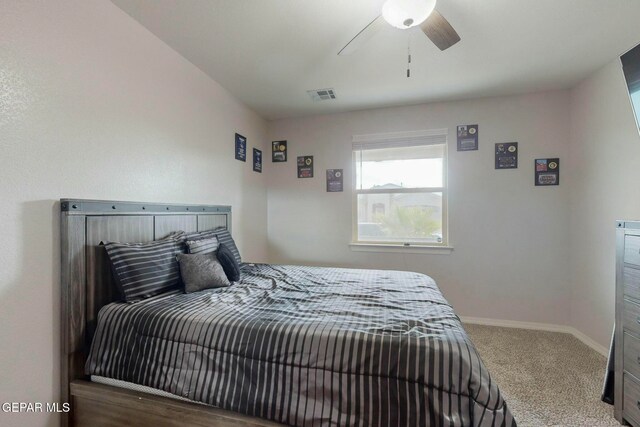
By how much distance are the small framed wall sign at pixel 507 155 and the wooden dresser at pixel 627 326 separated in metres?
1.46

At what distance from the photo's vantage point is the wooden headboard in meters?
1.45

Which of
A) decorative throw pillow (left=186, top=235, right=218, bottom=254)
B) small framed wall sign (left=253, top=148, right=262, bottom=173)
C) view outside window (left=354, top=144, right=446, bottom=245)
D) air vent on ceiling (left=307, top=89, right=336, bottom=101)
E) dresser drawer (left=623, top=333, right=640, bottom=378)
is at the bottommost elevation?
dresser drawer (left=623, top=333, right=640, bottom=378)

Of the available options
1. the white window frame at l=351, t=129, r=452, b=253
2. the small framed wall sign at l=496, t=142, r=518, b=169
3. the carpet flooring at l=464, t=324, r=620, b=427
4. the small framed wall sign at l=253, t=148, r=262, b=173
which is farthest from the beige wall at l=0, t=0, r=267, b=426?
the small framed wall sign at l=496, t=142, r=518, b=169

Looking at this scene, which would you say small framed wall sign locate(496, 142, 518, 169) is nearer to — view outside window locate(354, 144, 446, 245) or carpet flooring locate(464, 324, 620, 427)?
view outside window locate(354, 144, 446, 245)

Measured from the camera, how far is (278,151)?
12.5ft

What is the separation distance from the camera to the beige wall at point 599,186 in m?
2.21

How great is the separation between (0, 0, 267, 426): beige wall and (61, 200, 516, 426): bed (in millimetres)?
99

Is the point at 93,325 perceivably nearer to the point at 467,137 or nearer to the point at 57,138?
the point at 57,138

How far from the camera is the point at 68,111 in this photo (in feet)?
4.95

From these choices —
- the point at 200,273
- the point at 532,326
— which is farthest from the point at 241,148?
the point at 532,326

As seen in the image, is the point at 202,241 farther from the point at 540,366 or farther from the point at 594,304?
the point at 594,304

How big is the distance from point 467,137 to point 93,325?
369cm

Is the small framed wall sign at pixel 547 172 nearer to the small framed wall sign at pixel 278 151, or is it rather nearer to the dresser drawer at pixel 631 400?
the dresser drawer at pixel 631 400

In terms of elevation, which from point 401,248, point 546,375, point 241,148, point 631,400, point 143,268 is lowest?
point 546,375
